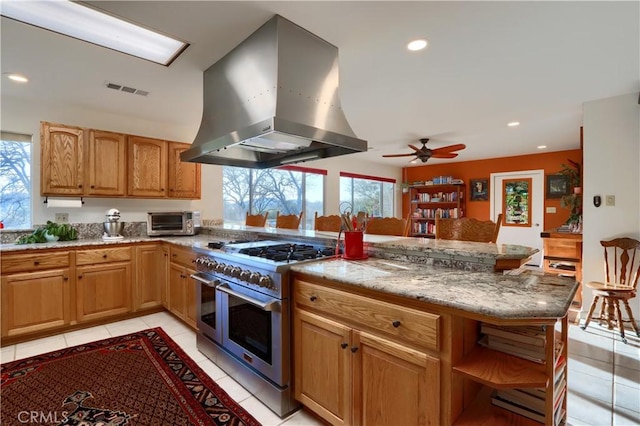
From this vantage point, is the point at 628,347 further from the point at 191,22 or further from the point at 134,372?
the point at 191,22

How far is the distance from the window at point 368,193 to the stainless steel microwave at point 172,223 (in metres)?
3.70

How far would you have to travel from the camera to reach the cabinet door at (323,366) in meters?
1.49

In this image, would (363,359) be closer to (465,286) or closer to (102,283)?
(465,286)

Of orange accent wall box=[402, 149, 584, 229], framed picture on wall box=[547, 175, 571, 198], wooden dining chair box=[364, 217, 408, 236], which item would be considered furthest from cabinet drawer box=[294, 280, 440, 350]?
framed picture on wall box=[547, 175, 571, 198]

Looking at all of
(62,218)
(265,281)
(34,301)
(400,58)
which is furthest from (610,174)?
(62,218)

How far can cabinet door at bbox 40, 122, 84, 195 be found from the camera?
3.03 m

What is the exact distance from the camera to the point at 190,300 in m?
2.84

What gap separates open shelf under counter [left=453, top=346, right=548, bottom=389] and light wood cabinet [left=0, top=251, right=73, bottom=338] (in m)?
3.51

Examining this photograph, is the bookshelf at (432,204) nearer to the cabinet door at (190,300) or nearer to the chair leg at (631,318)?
the chair leg at (631,318)

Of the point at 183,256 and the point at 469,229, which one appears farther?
the point at 183,256

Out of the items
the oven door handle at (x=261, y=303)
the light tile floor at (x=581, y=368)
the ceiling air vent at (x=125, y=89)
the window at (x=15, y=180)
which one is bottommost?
the light tile floor at (x=581, y=368)

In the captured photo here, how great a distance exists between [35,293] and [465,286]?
3.63 metres

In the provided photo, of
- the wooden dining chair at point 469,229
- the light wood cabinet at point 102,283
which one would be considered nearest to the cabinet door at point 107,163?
the light wood cabinet at point 102,283

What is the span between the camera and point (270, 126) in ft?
5.62
